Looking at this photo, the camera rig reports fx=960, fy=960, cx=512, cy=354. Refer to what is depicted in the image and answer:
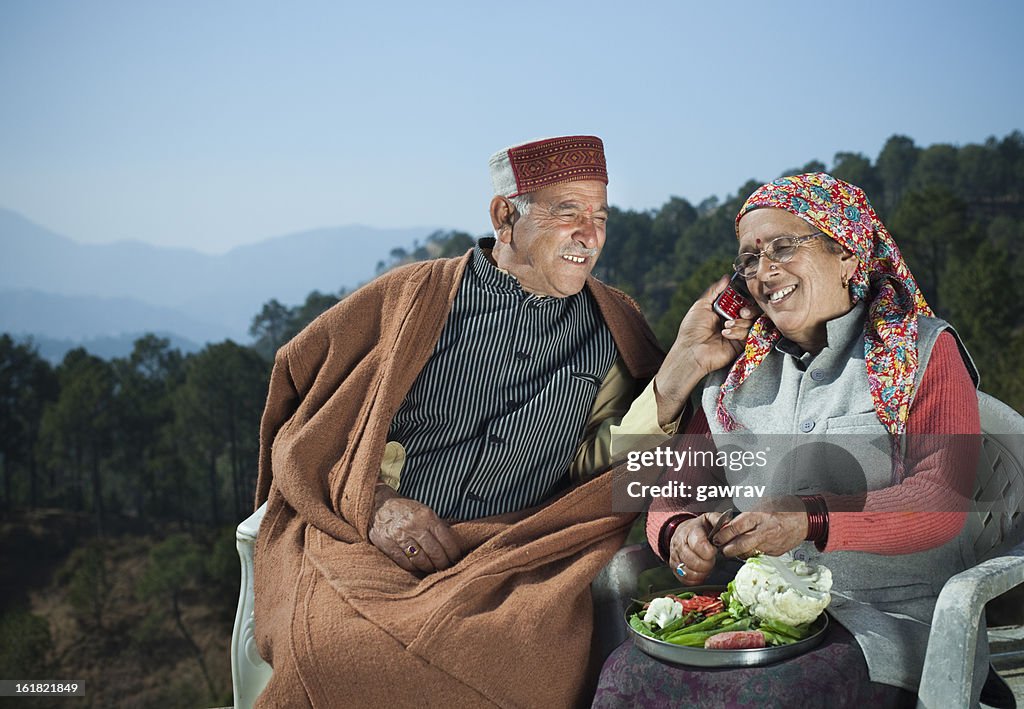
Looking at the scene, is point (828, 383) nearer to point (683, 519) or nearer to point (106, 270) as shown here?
point (683, 519)

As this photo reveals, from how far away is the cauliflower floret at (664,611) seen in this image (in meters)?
1.92

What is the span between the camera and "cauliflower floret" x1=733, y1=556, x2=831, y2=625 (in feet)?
5.87

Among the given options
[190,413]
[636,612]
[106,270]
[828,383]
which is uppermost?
[106,270]

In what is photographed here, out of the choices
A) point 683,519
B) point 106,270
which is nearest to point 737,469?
point 683,519

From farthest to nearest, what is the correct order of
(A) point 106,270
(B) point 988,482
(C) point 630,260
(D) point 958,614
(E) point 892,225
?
(A) point 106,270 < (C) point 630,260 < (E) point 892,225 < (B) point 988,482 < (D) point 958,614

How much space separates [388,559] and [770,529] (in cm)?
95

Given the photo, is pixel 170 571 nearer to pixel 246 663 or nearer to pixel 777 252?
pixel 246 663

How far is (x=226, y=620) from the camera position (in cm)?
2506

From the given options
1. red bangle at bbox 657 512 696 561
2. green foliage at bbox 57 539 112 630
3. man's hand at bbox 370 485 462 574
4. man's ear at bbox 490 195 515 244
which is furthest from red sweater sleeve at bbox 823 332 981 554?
green foliage at bbox 57 539 112 630

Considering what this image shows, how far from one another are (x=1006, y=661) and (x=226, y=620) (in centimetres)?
2468

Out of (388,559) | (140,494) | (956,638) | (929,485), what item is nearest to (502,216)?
(388,559)

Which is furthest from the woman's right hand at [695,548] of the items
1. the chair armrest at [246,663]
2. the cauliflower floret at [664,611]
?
the chair armrest at [246,663]

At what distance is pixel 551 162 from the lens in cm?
249

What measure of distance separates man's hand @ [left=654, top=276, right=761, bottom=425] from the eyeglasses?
20 centimetres
